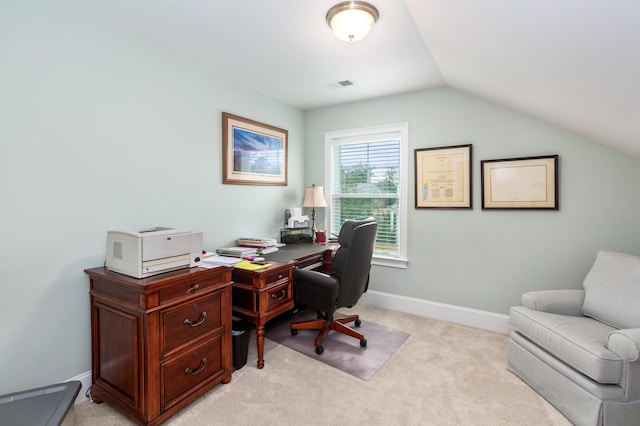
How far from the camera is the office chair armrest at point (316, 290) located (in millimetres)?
2295

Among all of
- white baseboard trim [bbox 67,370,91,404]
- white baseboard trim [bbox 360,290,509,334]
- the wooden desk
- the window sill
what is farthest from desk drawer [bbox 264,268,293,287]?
white baseboard trim [bbox 360,290,509,334]

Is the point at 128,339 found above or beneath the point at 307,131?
beneath

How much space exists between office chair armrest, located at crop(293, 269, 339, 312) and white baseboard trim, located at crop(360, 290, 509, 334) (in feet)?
4.10

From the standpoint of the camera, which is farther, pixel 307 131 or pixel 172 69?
pixel 307 131

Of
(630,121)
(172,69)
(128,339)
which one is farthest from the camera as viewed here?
(172,69)

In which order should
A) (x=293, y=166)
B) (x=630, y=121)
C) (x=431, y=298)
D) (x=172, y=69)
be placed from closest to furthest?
(x=630, y=121)
(x=172, y=69)
(x=431, y=298)
(x=293, y=166)

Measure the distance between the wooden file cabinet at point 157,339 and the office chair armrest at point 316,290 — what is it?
627 mm

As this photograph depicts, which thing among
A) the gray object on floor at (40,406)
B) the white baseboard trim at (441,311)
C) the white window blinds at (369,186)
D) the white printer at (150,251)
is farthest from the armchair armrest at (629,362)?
the gray object on floor at (40,406)

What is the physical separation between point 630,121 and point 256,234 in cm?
300

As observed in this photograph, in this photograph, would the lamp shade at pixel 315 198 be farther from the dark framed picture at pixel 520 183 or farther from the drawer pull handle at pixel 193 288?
the drawer pull handle at pixel 193 288

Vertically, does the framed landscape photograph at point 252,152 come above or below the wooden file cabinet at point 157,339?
above

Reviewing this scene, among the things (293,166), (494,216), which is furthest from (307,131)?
(494,216)

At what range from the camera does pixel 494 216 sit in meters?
2.79

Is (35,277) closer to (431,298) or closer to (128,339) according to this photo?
(128,339)
